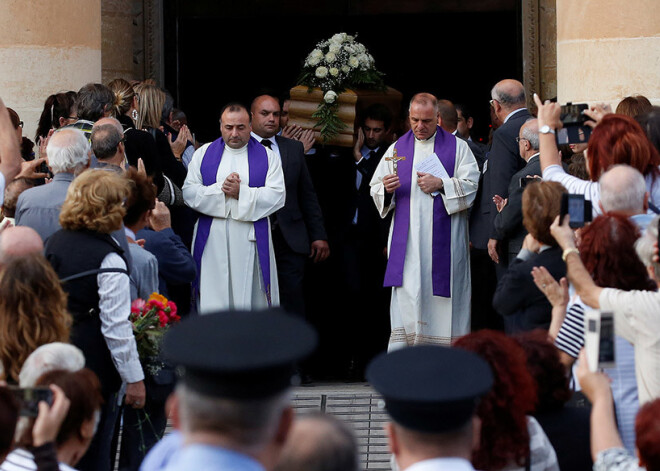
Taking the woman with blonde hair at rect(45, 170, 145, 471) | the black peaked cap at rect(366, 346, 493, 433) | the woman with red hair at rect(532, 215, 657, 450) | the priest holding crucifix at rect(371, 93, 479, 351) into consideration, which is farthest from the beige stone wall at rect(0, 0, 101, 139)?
the black peaked cap at rect(366, 346, 493, 433)

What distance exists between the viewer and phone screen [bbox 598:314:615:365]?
328 centimetres

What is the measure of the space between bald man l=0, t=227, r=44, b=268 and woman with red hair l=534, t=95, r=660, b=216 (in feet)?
7.62

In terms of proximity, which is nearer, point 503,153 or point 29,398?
point 29,398

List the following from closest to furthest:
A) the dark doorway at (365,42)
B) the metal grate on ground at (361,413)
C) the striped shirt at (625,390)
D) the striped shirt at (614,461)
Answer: the striped shirt at (614,461)
the striped shirt at (625,390)
the metal grate on ground at (361,413)
the dark doorway at (365,42)

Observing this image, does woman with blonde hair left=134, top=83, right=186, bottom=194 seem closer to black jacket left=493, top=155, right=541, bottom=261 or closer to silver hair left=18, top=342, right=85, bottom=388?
black jacket left=493, top=155, right=541, bottom=261

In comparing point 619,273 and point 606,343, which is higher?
point 619,273

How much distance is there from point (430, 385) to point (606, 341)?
890 millimetres

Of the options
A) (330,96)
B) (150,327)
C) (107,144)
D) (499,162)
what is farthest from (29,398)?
(330,96)

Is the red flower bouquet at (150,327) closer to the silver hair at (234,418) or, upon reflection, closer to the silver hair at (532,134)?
the silver hair at (532,134)

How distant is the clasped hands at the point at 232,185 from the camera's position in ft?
25.8

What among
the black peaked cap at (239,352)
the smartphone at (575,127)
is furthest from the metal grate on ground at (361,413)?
the black peaked cap at (239,352)

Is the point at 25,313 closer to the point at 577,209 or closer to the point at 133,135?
the point at 577,209

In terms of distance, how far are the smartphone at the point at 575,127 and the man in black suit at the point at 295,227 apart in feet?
10.8

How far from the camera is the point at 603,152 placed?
5.14 metres
